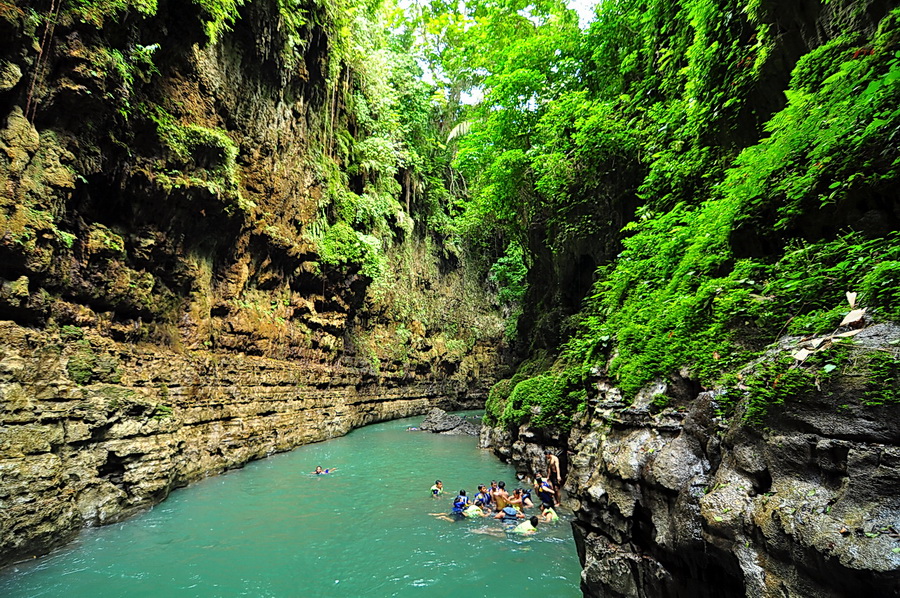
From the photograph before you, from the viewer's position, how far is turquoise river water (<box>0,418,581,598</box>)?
20.9 ft

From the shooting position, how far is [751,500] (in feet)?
9.82

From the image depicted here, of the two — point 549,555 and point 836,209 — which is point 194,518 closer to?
point 549,555

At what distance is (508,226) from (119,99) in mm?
15024

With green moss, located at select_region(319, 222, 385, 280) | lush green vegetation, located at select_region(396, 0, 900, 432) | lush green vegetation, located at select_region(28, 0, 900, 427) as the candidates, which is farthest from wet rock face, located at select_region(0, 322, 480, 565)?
lush green vegetation, located at select_region(396, 0, 900, 432)

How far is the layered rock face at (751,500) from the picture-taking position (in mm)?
2320

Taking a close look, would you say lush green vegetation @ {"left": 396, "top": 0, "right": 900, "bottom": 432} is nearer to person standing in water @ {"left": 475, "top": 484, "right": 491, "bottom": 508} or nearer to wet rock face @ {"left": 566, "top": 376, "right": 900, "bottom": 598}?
→ wet rock face @ {"left": 566, "top": 376, "right": 900, "bottom": 598}

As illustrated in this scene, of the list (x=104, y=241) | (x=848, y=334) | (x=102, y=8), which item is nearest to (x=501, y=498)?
(x=848, y=334)

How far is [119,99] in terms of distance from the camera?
8789 mm

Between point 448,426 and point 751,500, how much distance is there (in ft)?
66.5

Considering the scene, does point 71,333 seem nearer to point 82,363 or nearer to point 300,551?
point 82,363

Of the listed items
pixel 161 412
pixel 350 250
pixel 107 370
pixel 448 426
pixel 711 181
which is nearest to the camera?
pixel 711 181

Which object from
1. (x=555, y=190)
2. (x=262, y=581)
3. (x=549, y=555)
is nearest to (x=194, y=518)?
(x=262, y=581)

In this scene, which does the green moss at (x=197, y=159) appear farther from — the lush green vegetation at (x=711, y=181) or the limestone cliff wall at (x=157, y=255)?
the lush green vegetation at (x=711, y=181)

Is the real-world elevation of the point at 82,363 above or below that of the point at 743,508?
above
